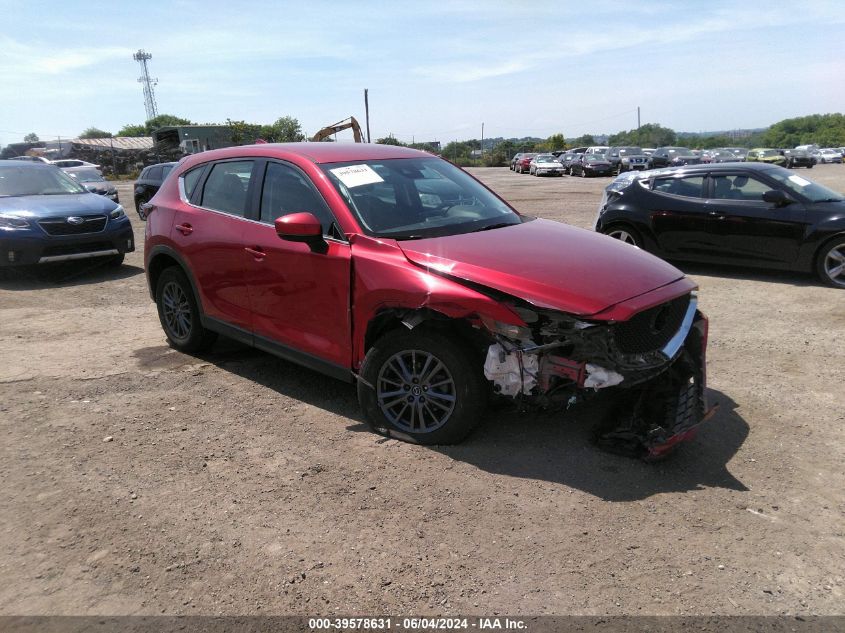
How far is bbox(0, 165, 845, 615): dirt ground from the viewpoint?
279 centimetres

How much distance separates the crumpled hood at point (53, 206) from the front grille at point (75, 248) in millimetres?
437

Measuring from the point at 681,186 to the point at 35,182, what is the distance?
957 cm

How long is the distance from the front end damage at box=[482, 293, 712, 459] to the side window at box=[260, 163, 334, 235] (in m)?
1.54

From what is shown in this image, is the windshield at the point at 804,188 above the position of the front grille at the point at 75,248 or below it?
above

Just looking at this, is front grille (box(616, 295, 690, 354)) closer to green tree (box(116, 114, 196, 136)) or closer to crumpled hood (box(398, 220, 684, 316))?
crumpled hood (box(398, 220, 684, 316))

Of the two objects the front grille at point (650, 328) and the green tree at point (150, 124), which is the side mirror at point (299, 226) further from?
the green tree at point (150, 124)

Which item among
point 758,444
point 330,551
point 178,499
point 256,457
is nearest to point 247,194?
point 256,457

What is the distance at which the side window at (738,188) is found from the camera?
8711 millimetres

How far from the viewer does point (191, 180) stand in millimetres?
5699

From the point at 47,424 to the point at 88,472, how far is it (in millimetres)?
938

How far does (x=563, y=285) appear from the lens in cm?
364

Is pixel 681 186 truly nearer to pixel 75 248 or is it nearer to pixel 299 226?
pixel 299 226

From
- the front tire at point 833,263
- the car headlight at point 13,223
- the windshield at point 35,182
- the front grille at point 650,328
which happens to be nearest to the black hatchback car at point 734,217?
the front tire at point 833,263

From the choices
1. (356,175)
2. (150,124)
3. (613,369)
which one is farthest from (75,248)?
(150,124)
